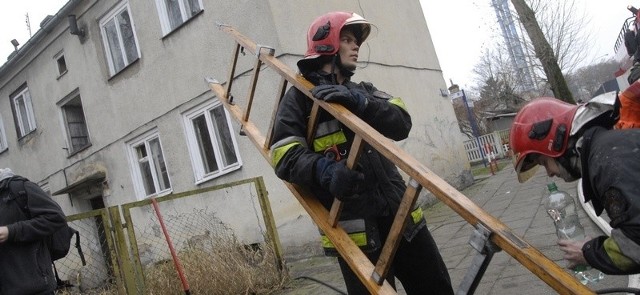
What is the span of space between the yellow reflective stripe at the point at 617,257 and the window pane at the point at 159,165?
902 centimetres

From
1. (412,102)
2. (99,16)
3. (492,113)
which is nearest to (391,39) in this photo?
(412,102)

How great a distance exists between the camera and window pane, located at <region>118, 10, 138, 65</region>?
384 inches

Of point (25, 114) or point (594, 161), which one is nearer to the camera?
point (594, 161)

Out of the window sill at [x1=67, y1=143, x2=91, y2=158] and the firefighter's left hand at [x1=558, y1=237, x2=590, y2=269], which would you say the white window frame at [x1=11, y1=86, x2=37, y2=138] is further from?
the firefighter's left hand at [x1=558, y1=237, x2=590, y2=269]

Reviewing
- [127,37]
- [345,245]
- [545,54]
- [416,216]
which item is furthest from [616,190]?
[127,37]

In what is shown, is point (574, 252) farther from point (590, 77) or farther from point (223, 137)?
point (590, 77)

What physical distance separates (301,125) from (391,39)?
829cm

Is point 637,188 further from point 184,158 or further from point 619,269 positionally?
point 184,158

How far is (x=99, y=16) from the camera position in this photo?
10.3 m

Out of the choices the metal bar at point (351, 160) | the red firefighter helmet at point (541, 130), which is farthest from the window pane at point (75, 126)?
the red firefighter helmet at point (541, 130)

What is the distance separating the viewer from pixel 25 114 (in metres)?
14.0

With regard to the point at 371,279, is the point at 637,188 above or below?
above

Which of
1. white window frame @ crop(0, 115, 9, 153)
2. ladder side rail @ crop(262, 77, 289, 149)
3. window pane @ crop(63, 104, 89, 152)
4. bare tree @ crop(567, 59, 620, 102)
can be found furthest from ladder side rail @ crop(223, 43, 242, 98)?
bare tree @ crop(567, 59, 620, 102)

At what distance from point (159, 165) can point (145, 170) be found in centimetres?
70
